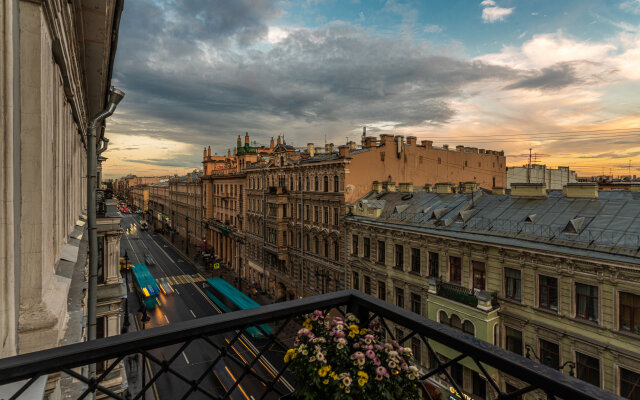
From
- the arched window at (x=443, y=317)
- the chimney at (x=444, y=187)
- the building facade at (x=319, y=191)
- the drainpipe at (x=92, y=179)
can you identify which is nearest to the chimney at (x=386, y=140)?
the building facade at (x=319, y=191)

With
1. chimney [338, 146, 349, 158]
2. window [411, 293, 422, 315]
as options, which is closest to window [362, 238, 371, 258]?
window [411, 293, 422, 315]

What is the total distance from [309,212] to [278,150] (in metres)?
8.64

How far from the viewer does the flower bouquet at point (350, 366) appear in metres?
2.46

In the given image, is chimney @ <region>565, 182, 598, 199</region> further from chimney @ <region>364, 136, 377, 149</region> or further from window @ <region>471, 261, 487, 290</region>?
chimney @ <region>364, 136, 377, 149</region>

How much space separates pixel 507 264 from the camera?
1614 centimetres

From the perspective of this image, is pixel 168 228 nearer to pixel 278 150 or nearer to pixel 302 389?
pixel 278 150

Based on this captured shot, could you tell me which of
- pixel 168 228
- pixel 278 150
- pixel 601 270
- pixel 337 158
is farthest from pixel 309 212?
pixel 168 228

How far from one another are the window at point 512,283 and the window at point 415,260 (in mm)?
5266

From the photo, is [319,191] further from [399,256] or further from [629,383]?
[629,383]

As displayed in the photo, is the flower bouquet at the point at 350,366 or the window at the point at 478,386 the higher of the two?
the flower bouquet at the point at 350,366

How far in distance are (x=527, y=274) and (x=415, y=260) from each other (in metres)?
6.57

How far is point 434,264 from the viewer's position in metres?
19.7

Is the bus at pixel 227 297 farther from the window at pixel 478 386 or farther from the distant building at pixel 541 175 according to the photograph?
the distant building at pixel 541 175

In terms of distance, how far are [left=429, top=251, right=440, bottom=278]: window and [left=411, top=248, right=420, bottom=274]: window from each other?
3.17 ft
